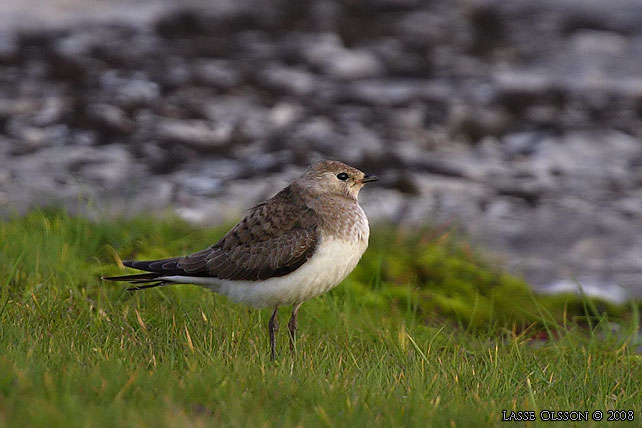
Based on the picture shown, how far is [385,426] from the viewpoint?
4812mm

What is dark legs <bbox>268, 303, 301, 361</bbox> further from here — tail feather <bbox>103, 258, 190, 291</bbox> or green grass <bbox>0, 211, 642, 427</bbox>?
tail feather <bbox>103, 258, 190, 291</bbox>

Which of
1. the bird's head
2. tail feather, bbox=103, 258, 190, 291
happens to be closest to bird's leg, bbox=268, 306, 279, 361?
tail feather, bbox=103, 258, 190, 291

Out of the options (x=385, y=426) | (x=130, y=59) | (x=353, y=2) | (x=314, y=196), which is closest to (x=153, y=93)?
(x=130, y=59)

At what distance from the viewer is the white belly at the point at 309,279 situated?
21.3 ft

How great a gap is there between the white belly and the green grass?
1.09 feet

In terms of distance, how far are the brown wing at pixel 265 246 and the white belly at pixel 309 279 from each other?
64mm

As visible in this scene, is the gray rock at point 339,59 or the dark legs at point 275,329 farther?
the gray rock at point 339,59

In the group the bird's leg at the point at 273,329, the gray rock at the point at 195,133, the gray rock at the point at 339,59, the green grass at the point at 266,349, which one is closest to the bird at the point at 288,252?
the bird's leg at the point at 273,329

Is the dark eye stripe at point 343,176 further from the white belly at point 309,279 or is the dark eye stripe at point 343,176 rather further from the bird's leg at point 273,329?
the bird's leg at point 273,329

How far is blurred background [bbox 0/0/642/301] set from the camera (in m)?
11.9

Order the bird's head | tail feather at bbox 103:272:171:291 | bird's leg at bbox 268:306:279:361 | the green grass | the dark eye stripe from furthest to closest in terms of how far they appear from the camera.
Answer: the dark eye stripe < the bird's head < tail feather at bbox 103:272:171:291 < bird's leg at bbox 268:306:279:361 < the green grass

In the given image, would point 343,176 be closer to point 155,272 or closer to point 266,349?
point 266,349

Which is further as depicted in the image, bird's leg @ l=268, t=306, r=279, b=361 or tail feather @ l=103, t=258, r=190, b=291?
tail feather @ l=103, t=258, r=190, b=291

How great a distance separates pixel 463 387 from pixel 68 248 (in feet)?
14.1
